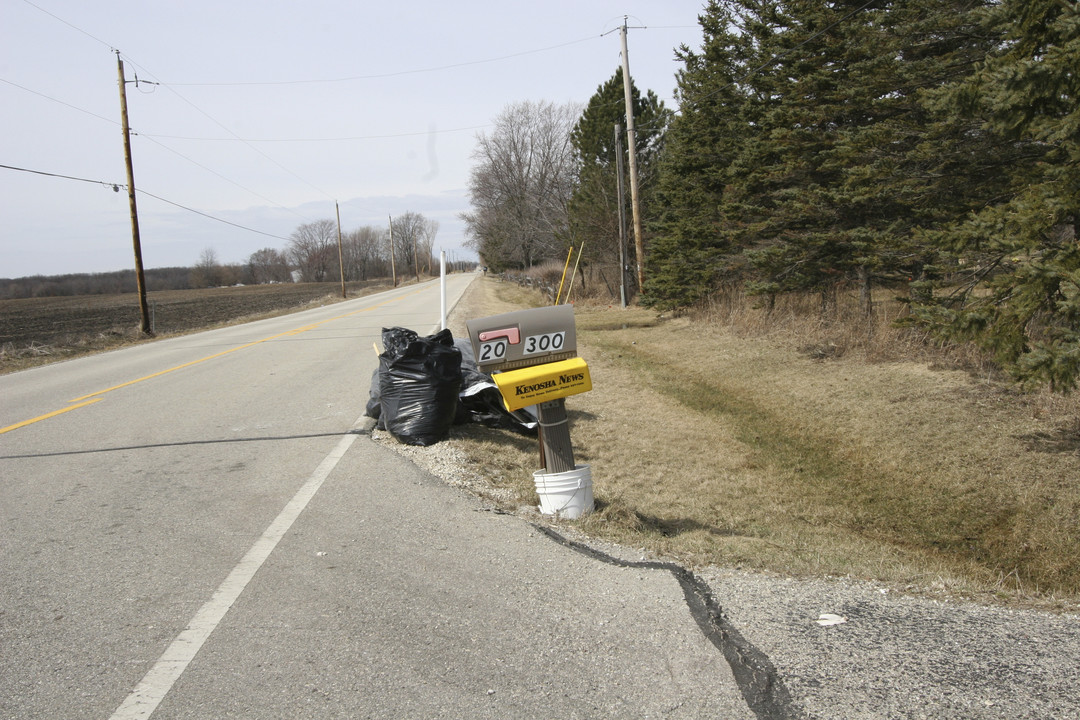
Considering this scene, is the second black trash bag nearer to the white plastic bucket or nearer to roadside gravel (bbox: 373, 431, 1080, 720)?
the white plastic bucket

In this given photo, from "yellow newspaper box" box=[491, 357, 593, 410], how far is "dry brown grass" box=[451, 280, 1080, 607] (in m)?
→ 0.92

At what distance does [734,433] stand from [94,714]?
333 inches

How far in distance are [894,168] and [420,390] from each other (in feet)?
30.8

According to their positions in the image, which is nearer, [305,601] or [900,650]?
[900,650]

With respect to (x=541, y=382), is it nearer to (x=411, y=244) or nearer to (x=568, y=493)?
(x=568, y=493)

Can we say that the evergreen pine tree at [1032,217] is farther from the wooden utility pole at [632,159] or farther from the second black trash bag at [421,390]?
the wooden utility pole at [632,159]

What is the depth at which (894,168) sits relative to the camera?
12.3 metres

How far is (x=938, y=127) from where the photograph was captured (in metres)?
11.1

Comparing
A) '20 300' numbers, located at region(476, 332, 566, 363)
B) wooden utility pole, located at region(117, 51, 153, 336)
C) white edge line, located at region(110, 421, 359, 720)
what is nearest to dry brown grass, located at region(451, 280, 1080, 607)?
'20 300' numbers, located at region(476, 332, 566, 363)

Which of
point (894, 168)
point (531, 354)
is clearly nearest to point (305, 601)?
point (531, 354)

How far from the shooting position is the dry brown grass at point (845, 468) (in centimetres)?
521

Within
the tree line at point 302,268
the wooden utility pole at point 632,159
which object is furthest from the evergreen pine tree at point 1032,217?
the tree line at point 302,268

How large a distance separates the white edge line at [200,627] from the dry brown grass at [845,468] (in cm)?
185

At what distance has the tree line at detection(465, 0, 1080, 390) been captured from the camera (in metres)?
7.08
